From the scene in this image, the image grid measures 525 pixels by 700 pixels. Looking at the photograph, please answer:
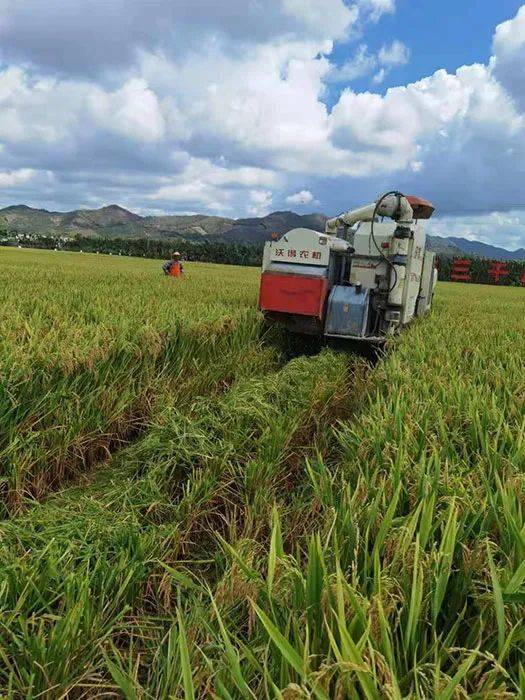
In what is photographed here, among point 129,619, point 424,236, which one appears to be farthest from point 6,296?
point 424,236

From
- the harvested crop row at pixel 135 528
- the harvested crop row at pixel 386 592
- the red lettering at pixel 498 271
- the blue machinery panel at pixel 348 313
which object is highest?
the red lettering at pixel 498 271

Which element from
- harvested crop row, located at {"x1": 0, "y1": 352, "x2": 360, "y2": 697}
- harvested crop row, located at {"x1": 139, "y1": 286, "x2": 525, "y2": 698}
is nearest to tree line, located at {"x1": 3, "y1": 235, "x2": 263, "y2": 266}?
harvested crop row, located at {"x1": 0, "y1": 352, "x2": 360, "y2": 697}

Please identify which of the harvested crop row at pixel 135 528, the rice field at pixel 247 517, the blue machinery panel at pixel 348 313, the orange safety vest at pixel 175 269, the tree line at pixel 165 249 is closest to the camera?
the rice field at pixel 247 517

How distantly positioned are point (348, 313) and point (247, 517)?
4452mm

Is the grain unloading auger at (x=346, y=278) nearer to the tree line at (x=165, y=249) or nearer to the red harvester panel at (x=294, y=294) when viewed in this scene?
the red harvester panel at (x=294, y=294)

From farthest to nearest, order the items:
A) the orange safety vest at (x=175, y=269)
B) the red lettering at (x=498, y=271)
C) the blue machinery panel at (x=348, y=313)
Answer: the red lettering at (x=498, y=271), the orange safety vest at (x=175, y=269), the blue machinery panel at (x=348, y=313)

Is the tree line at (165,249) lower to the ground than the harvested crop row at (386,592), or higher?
higher

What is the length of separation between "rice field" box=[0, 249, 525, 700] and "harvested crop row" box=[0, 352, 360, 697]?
2cm

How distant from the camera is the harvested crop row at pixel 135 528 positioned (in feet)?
6.08

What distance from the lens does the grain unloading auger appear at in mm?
7000

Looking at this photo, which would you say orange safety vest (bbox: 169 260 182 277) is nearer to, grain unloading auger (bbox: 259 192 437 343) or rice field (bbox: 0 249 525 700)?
grain unloading auger (bbox: 259 192 437 343)

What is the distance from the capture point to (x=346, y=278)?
307 inches

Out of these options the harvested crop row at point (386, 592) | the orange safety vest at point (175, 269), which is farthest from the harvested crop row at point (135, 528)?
the orange safety vest at point (175, 269)

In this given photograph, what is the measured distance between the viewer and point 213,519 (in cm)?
327
